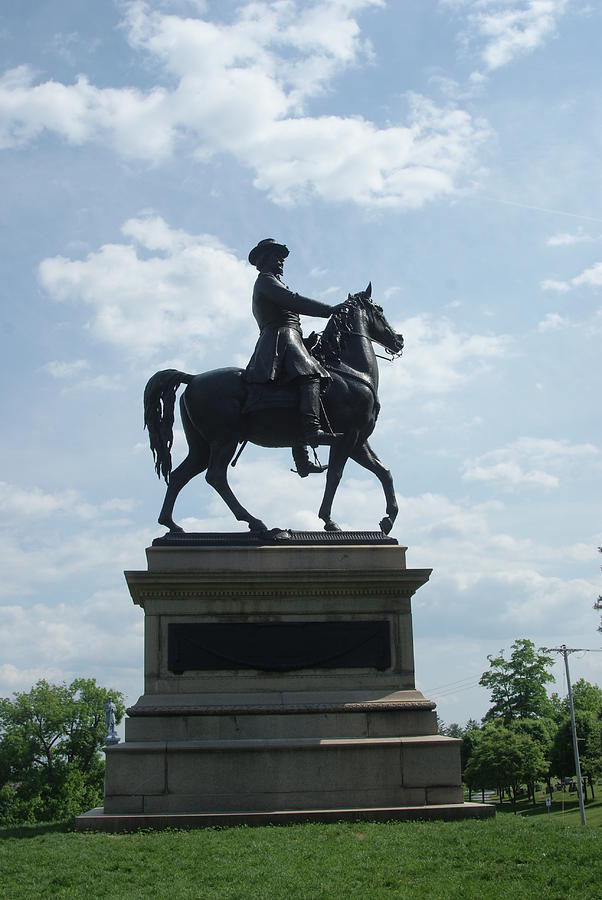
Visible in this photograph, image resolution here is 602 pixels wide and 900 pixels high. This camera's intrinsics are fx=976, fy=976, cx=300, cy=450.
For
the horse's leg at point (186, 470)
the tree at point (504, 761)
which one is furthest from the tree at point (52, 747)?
the horse's leg at point (186, 470)

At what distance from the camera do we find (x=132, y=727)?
13.7 m

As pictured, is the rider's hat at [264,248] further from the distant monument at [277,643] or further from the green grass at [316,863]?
the green grass at [316,863]

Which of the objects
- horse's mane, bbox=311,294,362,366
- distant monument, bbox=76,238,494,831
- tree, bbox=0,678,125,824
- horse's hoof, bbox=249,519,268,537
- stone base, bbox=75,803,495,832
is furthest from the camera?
tree, bbox=0,678,125,824

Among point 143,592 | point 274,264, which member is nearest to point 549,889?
point 143,592

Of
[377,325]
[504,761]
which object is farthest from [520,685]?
[377,325]

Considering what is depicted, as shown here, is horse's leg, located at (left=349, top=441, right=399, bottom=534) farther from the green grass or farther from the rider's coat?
the green grass

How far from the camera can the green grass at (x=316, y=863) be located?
361 inches

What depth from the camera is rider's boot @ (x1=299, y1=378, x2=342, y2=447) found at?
15.6 m

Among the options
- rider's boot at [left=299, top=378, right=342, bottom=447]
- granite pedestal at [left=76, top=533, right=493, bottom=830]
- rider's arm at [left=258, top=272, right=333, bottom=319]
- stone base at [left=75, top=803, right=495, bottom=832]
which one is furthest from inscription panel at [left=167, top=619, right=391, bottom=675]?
rider's arm at [left=258, top=272, right=333, bottom=319]

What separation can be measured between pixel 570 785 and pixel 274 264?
5624 cm

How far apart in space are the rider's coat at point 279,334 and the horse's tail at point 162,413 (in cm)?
126

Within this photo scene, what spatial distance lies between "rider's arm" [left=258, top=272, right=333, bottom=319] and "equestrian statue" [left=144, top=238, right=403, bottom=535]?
0.02 meters

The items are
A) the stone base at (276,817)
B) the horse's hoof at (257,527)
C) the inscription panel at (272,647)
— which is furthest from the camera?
the horse's hoof at (257,527)

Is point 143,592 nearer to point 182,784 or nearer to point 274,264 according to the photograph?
point 182,784
